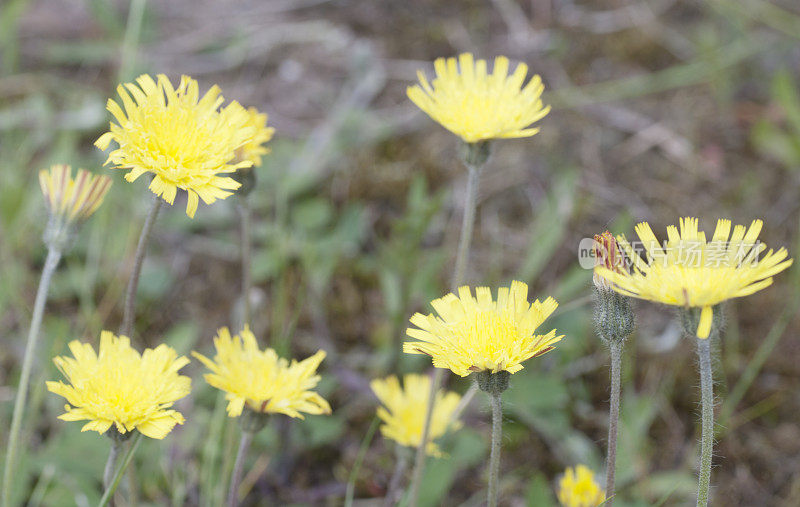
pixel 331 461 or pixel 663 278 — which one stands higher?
pixel 663 278

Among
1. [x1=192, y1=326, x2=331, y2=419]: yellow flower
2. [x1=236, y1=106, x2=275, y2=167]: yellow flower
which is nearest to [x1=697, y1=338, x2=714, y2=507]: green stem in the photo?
[x1=192, y1=326, x2=331, y2=419]: yellow flower

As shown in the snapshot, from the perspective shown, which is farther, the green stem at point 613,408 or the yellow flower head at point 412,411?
the yellow flower head at point 412,411

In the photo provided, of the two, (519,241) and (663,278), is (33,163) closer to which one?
(519,241)

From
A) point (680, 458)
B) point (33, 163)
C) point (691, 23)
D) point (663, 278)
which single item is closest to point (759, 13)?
point (691, 23)

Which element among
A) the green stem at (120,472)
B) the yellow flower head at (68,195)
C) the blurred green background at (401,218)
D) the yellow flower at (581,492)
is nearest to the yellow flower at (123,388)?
the green stem at (120,472)

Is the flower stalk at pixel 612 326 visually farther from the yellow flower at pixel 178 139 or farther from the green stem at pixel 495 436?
the yellow flower at pixel 178 139

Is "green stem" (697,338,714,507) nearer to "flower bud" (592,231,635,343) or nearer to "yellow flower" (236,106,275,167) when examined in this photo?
"flower bud" (592,231,635,343)

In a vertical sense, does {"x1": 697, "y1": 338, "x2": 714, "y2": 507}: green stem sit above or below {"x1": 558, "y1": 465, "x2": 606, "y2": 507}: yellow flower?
above
